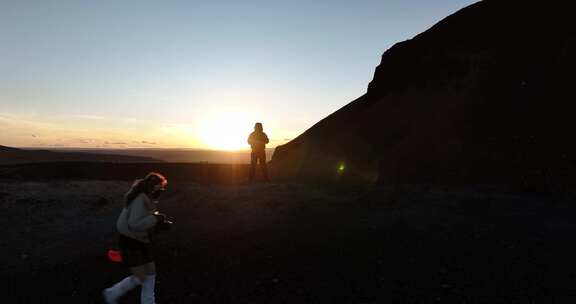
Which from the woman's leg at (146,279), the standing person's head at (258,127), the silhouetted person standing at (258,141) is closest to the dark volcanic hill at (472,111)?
the silhouetted person standing at (258,141)

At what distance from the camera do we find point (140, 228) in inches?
226

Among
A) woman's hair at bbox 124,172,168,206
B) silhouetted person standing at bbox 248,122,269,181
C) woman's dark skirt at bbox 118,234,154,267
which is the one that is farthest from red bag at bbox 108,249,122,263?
silhouetted person standing at bbox 248,122,269,181

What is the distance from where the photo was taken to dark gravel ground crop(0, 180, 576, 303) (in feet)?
22.8

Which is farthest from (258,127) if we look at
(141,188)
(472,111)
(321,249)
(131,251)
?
(131,251)

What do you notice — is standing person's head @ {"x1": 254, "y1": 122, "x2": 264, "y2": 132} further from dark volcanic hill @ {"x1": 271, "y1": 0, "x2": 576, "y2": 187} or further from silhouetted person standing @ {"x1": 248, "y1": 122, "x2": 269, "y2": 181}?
dark volcanic hill @ {"x1": 271, "y1": 0, "x2": 576, "y2": 187}

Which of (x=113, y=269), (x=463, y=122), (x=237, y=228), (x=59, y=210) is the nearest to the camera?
(x=113, y=269)

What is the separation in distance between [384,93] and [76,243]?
16.0 metres

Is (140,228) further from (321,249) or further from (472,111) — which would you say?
(472,111)

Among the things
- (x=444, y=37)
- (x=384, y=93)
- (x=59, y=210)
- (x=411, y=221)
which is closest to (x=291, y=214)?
(x=411, y=221)

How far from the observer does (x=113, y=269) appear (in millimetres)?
8203

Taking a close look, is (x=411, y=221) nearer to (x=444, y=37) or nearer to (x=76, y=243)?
(x=76, y=243)

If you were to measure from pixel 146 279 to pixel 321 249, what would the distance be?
12.6 ft

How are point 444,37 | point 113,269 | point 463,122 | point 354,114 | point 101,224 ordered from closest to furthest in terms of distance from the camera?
point 113,269, point 101,224, point 463,122, point 444,37, point 354,114

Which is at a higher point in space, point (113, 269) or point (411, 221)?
point (411, 221)
